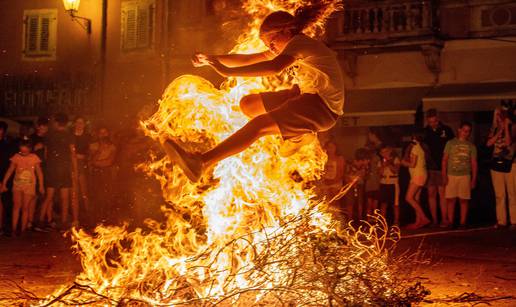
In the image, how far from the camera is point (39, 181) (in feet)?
37.5

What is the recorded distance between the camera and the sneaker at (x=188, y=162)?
4.50m

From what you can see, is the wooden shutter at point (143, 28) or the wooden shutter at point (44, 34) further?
the wooden shutter at point (44, 34)

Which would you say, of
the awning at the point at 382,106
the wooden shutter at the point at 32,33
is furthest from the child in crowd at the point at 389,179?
the wooden shutter at the point at 32,33

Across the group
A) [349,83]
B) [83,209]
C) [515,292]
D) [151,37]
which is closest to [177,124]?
[515,292]

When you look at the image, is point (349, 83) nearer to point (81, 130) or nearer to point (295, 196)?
point (81, 130)

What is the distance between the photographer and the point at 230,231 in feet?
16.0

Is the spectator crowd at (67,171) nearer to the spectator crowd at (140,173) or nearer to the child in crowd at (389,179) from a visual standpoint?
the spectator crowd at (140,173)

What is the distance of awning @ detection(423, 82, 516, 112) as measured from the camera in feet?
51.8

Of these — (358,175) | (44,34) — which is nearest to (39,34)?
(44,34)

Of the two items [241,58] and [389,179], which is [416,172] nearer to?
[389,179]

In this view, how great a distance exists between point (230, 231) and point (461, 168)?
23.7ft

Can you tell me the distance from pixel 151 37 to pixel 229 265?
18.8 metres

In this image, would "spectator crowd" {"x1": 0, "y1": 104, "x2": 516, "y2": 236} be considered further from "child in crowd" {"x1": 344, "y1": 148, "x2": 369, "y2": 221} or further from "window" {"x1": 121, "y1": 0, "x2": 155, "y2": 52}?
"window" {"x1": 121, "y1": 0, "x2": 155, "y2": 52}

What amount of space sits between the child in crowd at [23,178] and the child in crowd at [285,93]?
7.50 m
